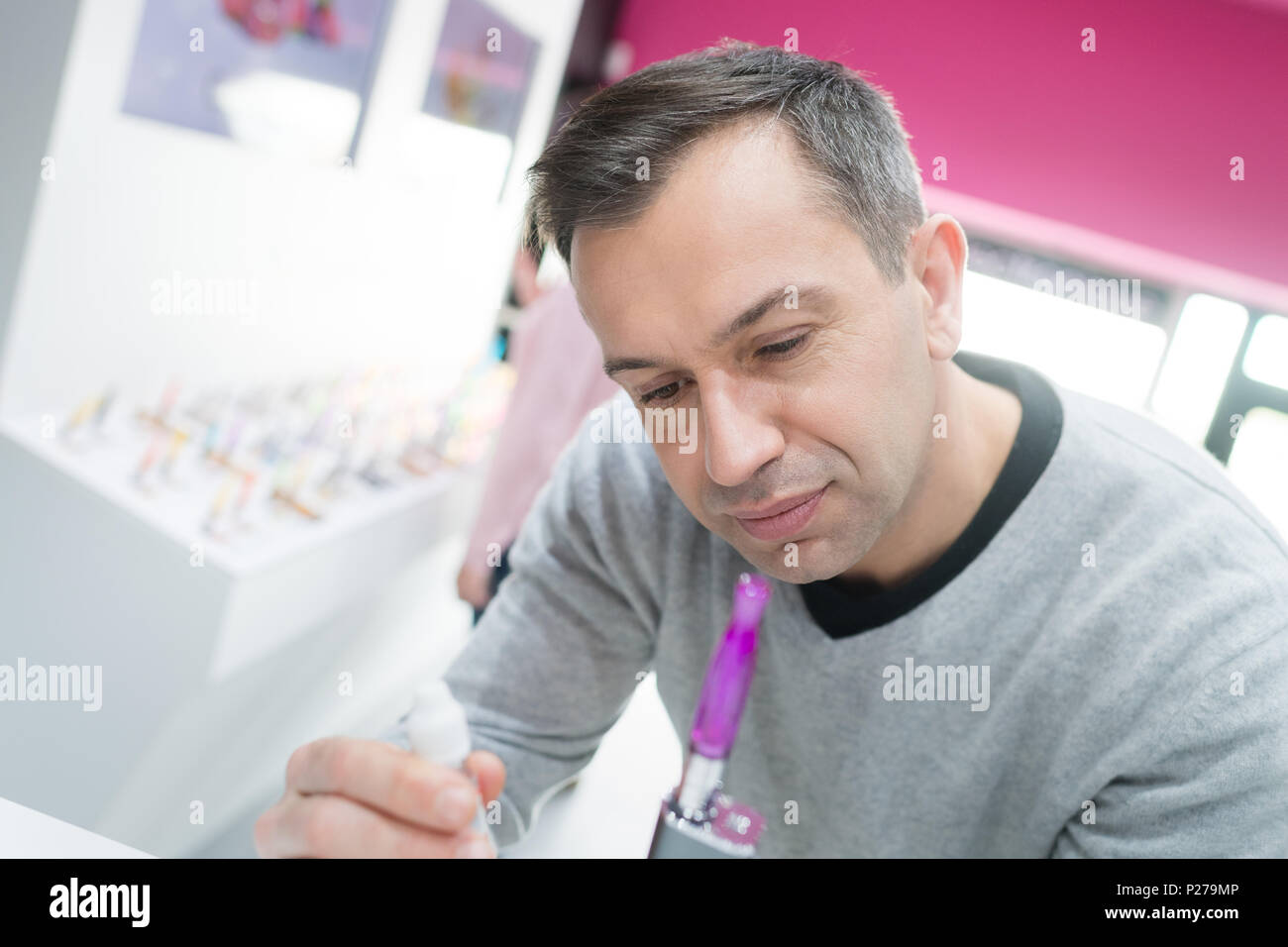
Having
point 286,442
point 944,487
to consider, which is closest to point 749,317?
point 944,487

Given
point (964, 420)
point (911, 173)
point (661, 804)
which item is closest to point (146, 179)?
point (911, 173)

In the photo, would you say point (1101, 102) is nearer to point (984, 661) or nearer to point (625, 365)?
point (984, 661)

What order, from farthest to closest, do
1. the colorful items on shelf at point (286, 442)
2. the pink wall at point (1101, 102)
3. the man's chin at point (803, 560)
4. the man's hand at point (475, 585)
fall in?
the pink wall at point (1101, 102), the man's hand at point (475, 585), the colorful items on shelf at point (286, 442), the man's chin at point (803, 560)

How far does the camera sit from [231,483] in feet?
5.84

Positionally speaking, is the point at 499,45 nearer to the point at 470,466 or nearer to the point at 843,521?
the point at 470,466

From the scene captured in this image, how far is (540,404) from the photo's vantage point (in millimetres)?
2156

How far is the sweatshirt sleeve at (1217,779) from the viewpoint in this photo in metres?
0.67

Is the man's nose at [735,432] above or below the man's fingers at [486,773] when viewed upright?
above

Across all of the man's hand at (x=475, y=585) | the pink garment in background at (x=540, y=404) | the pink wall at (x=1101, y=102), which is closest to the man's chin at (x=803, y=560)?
the pink garment in background at (x=540, y=404)

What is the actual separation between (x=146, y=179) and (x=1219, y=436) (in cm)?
386

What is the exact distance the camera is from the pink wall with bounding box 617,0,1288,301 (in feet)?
9.14

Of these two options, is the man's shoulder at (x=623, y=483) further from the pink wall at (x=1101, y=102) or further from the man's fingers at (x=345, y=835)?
the pink wall at (x=1101, y=102)

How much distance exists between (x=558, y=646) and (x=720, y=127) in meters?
0.54

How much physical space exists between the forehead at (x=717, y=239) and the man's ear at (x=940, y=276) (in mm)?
142
